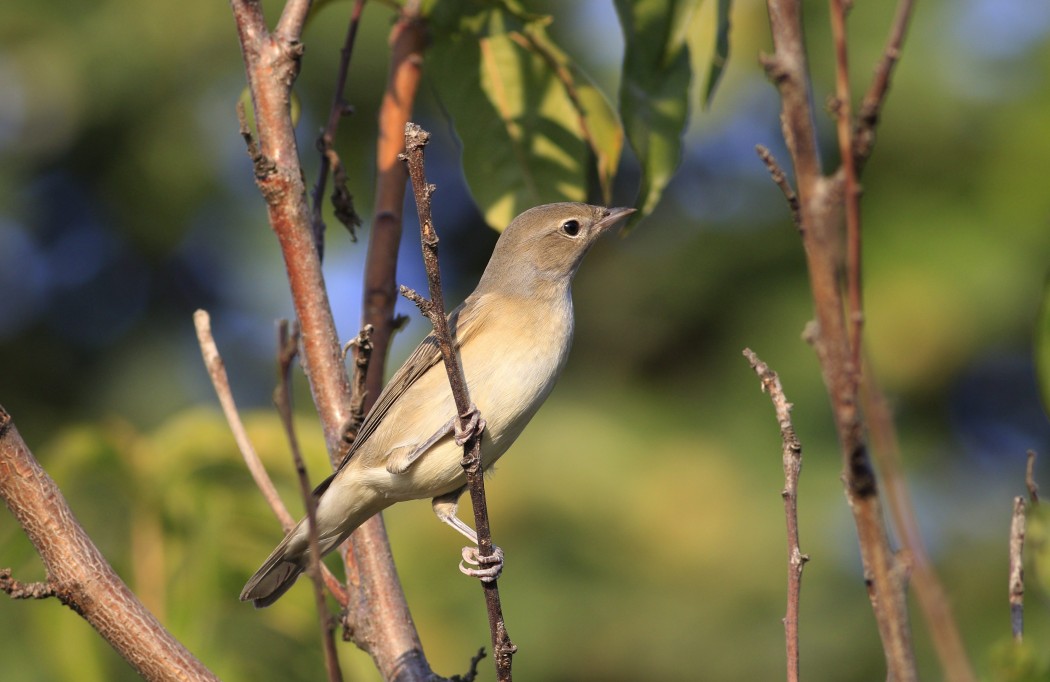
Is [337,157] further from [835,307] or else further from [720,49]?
[835,307]

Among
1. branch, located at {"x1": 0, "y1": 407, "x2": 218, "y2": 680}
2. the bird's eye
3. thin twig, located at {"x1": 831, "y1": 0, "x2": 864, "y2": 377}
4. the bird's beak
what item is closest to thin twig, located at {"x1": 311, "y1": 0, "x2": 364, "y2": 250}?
the bird's eye

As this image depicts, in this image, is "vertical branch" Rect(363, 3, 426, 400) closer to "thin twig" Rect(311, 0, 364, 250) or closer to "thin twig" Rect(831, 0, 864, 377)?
"thin twig" Rect(311, 0, 364, 250)

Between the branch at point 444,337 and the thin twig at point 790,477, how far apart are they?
75 centimetres

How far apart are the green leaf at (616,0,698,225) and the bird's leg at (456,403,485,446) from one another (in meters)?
0.91

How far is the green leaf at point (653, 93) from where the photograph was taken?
12.3 ft

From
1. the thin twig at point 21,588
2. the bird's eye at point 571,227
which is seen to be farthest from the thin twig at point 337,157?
the thin twig at point 21,588

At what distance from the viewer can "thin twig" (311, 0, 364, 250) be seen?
4137mm

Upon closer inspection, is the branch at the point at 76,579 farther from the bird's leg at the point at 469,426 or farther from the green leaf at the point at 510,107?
the green leaf at the point at 510,107

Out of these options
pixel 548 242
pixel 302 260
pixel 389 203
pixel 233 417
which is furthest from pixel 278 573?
pixel 548 242

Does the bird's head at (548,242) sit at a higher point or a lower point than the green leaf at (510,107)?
lower

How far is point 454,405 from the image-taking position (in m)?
4.43

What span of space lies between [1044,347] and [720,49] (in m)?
1.67

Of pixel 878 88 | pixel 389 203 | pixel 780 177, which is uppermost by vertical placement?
pixel 878 88

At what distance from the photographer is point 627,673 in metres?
8.16
